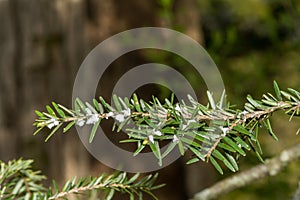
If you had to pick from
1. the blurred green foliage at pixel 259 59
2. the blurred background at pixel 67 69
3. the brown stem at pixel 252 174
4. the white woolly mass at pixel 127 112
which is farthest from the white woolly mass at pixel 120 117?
the blurred background at pixel 67 69

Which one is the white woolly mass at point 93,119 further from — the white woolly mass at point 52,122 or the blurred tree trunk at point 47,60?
the blurred tree trunk at point 47,60

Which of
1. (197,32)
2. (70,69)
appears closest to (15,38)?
(70,69)

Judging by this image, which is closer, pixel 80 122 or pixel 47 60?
pixel 80 122

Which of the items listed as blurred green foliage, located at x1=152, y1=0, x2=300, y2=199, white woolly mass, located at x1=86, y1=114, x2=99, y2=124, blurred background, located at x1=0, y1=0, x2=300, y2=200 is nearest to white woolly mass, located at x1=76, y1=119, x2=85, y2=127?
white woolly mass, located at x1=86, y1=114, x2=99, y2=124

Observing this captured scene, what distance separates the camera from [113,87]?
181 cm

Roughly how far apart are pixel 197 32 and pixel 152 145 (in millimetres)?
1494

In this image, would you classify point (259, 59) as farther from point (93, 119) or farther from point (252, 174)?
point (93, 119)

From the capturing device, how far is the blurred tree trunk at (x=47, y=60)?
1809 mm

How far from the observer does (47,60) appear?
1844 millimetres

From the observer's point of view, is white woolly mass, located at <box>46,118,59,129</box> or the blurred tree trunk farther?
the blurred tree trunk

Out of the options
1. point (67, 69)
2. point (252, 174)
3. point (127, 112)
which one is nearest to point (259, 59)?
point (67, 69)

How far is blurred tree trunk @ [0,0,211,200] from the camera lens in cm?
181

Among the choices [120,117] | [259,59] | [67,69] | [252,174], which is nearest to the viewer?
[120,117]

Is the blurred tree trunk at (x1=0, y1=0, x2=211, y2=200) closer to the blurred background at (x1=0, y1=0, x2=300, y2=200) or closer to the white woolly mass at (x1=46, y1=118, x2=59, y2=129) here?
the blurred background at (x1=0, y1=0, x2=300, y2=200)
